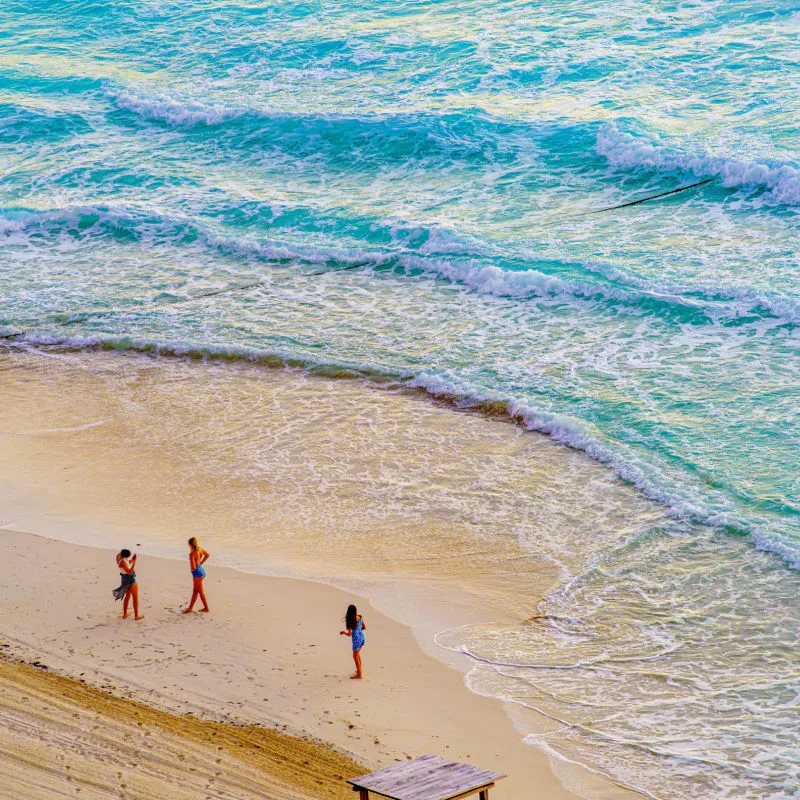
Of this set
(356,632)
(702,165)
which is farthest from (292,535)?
(702,165)

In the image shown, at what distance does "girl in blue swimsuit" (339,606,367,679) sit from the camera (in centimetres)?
955

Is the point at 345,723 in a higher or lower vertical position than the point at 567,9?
lower

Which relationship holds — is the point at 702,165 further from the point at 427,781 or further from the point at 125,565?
the point at 427,781

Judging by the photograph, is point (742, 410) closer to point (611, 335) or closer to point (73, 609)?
point (611, 335)

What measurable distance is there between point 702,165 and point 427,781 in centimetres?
1849

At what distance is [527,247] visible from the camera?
20656 millimetres

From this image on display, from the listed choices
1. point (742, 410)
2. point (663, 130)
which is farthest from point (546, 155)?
point (742, 410)

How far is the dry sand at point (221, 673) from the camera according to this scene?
323 inches

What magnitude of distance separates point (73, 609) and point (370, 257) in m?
12.0

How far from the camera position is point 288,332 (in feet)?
60.3


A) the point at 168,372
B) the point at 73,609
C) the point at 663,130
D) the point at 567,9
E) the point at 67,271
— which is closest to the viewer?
the point at 73,609

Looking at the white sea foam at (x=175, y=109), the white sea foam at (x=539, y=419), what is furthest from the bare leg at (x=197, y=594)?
the white sea foam at (x=175, y=109)

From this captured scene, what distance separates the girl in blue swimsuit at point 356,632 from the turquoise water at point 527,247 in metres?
1.12

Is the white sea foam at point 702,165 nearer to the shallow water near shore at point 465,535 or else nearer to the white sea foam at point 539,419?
the white sea foam at point 539,419
